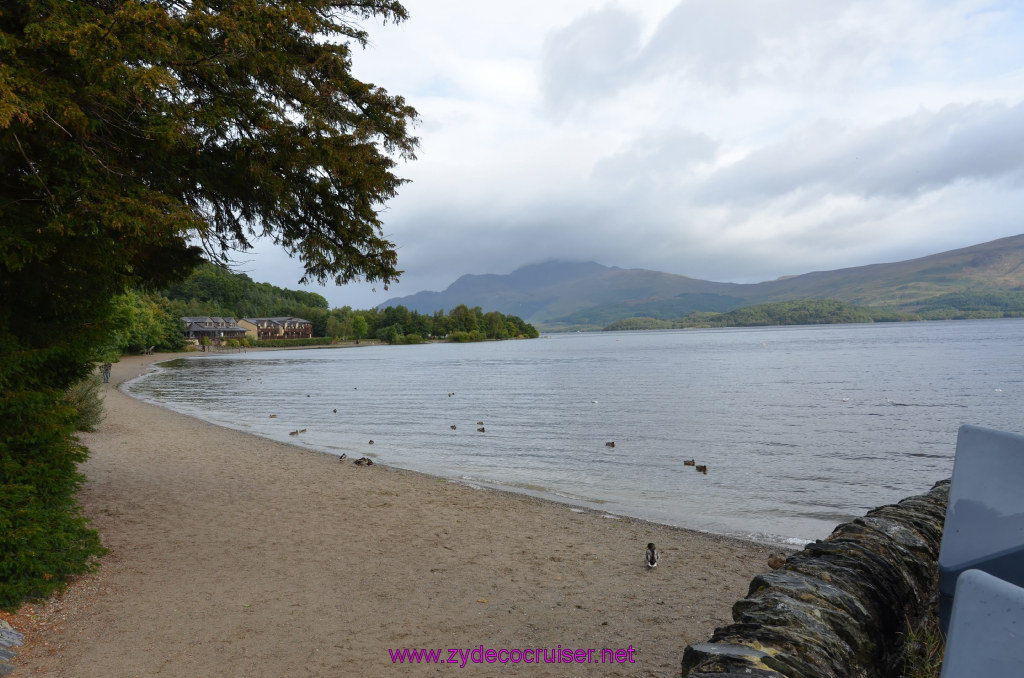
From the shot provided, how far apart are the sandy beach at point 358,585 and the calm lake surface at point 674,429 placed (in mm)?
3208

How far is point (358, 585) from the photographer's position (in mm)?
7281

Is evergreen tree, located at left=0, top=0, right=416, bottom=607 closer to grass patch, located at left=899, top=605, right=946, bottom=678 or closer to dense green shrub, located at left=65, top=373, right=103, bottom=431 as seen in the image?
grass patch, located at left=899, top=605, right=946, bottom=678

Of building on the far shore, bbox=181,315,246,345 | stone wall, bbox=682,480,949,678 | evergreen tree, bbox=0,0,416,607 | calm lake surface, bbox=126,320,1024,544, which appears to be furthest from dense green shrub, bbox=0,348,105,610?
building on the far shore, bbox=181,315,246,345

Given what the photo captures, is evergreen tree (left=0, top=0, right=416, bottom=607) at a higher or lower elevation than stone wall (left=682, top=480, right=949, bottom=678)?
higher

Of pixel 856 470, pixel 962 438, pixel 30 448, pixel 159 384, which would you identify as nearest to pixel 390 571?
pixel 30 448

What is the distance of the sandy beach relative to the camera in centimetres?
530

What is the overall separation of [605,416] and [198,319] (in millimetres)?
146927

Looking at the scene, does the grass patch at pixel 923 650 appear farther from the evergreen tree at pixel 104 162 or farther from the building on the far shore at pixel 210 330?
the building on the far shore at pixel 210 330

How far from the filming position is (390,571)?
7.86 meters

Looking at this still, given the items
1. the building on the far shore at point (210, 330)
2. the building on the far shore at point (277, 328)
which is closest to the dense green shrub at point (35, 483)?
the building on the far shore at point (210, 330)

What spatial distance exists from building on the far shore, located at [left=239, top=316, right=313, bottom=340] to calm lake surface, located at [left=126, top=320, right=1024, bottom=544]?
397 feet

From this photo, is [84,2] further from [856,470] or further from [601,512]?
[856,470]

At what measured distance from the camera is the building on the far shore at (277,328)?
166 m

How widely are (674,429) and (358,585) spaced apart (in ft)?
67.3
